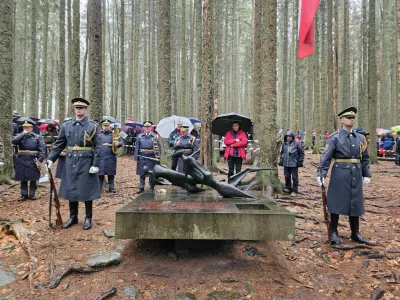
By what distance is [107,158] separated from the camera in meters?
7.96

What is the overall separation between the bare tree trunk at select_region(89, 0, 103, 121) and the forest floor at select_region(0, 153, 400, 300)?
372 centimetres

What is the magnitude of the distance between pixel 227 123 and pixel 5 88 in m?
5.96

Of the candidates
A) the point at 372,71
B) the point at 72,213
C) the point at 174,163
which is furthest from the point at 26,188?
the point at 372,71

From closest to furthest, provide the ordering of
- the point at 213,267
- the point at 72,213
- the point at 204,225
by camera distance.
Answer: the point at 204,225 → the point at 213,267 → the point at 72,213

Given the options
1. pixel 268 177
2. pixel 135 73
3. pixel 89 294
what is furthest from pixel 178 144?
pixel 135 73

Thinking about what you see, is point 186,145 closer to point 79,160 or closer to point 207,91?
point 207,91

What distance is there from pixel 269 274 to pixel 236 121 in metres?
5.06

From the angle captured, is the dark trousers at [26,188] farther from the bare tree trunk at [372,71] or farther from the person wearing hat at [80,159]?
the bare tree trunk at [372,71]

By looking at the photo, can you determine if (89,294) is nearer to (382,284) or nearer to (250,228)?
(250,228)

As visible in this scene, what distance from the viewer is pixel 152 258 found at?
12.6 ft

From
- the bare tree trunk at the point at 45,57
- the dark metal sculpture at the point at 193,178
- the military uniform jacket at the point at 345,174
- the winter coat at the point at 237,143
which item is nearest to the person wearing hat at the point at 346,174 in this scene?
the military uniform jacket at the point at 345,174

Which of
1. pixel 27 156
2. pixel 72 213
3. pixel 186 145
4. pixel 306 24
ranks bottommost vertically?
pixel 72 213

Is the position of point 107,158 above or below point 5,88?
below

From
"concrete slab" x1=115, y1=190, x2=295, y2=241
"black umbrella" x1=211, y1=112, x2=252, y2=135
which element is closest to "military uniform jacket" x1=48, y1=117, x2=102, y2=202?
"concrete slab" x1=115, y1=190, x2=295, y2=241
